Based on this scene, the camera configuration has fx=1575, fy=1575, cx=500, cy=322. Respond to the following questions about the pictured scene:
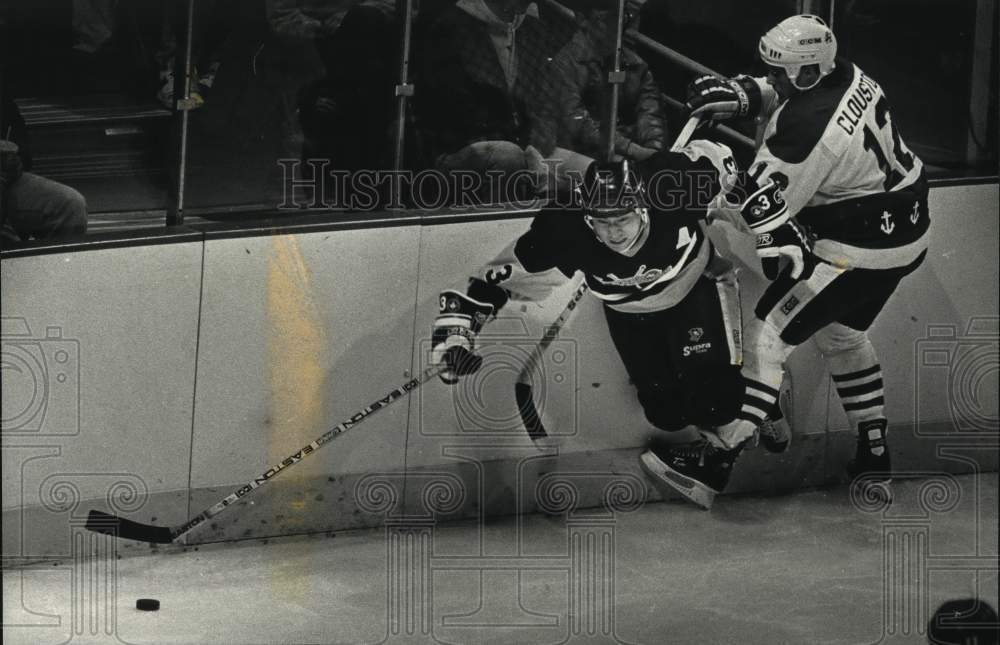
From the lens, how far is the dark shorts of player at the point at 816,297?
4359mm

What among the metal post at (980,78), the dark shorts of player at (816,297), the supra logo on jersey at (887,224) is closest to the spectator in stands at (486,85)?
the dark shorts of player at (816,297)

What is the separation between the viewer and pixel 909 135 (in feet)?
14.6

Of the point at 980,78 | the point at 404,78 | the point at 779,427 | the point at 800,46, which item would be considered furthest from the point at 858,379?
the point at 404,78

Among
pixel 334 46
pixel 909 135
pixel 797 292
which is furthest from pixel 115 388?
pixel 909 135

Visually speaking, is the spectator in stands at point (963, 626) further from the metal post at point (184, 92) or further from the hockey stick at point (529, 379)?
the metal post at point (184, 92)

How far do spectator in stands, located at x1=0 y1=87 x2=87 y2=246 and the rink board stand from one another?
0.08 m

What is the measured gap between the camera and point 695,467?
4.54 meters

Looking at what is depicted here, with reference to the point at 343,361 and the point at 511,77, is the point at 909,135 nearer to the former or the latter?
the point at 511,77

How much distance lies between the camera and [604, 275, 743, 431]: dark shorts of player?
4379 mm

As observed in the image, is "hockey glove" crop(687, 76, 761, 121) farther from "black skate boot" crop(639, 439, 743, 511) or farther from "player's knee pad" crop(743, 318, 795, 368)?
"black skate boot" crop(639, 439, 743, 511)

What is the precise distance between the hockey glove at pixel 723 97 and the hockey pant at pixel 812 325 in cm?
49

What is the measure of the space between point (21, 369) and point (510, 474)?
1384 millimetres

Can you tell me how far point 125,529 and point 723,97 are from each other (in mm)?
1961

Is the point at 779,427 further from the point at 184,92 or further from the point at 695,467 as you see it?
the point at 184,92
